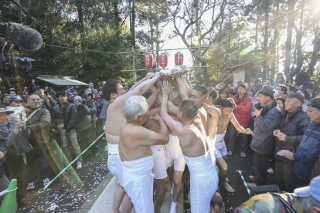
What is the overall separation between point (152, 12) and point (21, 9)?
32.6 ft

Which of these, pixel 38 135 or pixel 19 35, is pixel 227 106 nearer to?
pixel 38 135

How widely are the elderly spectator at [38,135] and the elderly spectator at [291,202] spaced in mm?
3649

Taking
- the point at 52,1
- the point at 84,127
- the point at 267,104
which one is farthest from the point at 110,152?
the point at 52,1

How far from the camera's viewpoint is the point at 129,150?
2.07m

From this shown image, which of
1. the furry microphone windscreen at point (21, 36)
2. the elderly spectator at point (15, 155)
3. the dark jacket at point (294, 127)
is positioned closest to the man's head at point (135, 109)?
the elderly spectator at point (15, 155)

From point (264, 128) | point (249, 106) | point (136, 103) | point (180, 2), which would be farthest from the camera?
point (180, 2)

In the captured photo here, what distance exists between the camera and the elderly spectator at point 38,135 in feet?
12.3

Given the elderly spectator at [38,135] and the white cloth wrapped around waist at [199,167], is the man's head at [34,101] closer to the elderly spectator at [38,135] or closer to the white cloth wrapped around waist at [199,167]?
the elderly spectator at [38,135]

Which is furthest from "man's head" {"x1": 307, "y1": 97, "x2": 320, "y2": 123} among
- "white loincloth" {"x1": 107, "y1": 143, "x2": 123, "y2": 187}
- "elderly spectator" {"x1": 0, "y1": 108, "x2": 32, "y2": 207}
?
"elderly spectator" {"x1": 0, "y1": 108, "x2": 32, "y2": 207}

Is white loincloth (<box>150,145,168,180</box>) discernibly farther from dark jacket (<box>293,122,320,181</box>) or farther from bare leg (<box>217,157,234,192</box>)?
dark jacket (<box>293,122,320,181</box>)

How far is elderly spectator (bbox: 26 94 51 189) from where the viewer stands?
375 cm

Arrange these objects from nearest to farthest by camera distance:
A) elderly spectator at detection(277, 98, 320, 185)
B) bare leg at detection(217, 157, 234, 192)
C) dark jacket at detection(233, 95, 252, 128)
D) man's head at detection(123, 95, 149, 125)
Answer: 1. man's head at detection(123, 95, 149, 125)
2. elderly spectator at detection(277, 98, 320, 185)
3. bare leg at detection(217, 157, 234, 192)
4. dark jacket at detection(233, 95, 252, 128)

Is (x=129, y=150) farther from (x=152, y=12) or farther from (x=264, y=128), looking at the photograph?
(x=152, y=12)

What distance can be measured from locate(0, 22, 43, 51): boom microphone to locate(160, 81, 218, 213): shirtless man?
17.6 ft
